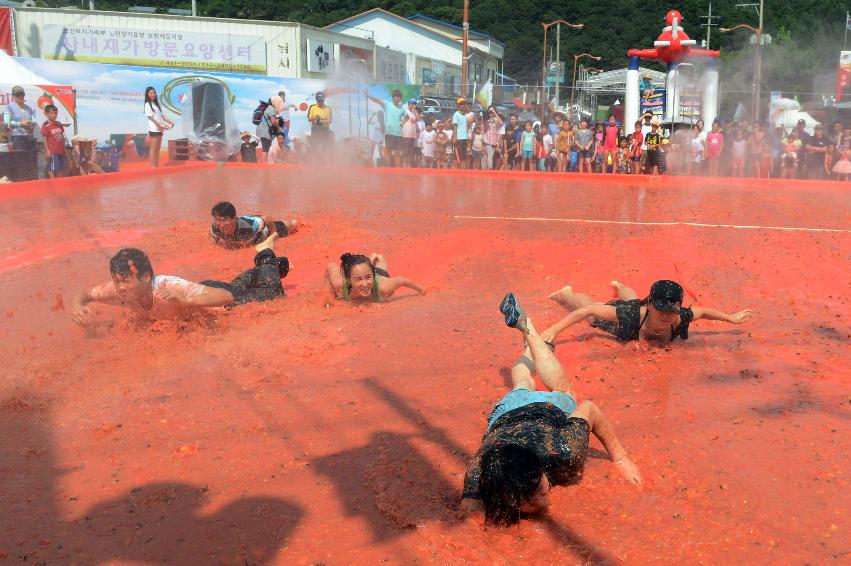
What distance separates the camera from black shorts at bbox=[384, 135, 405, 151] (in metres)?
21.0

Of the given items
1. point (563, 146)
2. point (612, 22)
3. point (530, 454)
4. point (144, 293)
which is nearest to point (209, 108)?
point (563, 146)

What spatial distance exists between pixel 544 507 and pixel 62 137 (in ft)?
50.6

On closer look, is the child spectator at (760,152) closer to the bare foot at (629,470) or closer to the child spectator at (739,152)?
A: the child spectator at (739,152)

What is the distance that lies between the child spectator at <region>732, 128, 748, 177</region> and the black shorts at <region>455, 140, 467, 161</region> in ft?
21.3

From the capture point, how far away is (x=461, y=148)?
2062 centimetres

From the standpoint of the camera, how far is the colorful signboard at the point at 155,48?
28.3 m

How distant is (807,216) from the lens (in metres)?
13.0

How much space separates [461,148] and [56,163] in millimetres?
9408

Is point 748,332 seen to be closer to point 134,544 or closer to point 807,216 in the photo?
point 134,544

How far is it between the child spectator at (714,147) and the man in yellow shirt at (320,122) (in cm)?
939

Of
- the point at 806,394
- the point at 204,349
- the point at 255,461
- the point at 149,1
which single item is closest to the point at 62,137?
the point at 204,349

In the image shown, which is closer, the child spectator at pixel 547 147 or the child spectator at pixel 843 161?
the child spectator at pixel 843 161

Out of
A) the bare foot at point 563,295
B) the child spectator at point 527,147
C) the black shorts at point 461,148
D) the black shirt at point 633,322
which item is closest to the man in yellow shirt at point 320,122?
the black shorts at point 461,148

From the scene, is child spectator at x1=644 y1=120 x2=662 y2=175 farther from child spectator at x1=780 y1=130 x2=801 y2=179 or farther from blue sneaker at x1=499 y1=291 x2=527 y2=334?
blue sneaker at x1=499 y1=291 x2=527 y2=334
